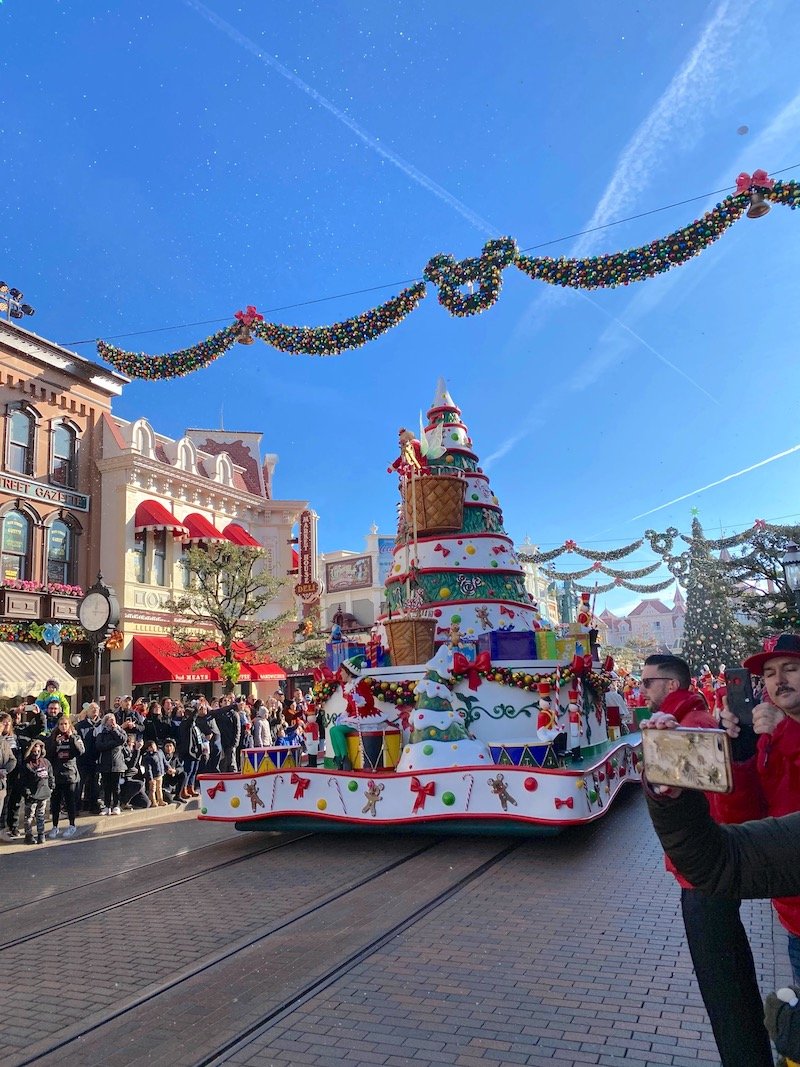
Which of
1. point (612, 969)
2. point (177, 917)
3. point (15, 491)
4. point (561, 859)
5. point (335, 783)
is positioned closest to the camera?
point (612, 969)

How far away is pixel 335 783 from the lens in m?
7.84

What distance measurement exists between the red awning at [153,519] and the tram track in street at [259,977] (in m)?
18.0

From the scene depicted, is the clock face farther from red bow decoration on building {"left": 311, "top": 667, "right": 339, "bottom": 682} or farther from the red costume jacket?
the red costume jacket

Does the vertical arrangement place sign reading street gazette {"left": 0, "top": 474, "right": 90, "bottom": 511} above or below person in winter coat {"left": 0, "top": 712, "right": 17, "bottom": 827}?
above

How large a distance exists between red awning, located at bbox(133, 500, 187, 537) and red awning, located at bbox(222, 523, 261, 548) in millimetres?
2112

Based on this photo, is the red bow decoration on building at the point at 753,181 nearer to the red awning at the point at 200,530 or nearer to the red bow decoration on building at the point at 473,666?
the red bow decoration on building at the point at 473,666

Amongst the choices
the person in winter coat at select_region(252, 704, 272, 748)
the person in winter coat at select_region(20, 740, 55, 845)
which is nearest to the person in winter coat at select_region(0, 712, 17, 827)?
the person in winter coat at select_region(20, 740, 55, 845)

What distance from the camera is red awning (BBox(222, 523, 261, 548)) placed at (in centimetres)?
2544

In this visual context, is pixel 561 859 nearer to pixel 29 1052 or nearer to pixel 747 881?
pixel 29 1052

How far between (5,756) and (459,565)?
662 cm

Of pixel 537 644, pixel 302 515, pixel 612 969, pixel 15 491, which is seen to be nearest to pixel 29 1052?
pixel 612 969

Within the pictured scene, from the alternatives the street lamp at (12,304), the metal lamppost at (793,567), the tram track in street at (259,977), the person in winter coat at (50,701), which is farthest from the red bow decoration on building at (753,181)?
the street lamp at (12,304)

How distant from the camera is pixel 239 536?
84.7 ft

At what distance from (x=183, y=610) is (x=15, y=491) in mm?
5956
